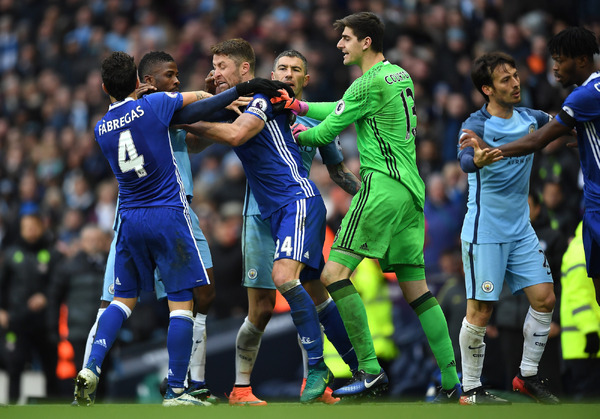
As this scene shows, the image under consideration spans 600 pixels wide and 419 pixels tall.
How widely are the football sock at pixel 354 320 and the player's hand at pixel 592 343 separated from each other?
9.82ft

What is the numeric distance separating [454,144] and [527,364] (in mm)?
6193

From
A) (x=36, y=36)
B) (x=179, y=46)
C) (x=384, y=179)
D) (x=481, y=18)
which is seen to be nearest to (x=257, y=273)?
(x=384, y=179)

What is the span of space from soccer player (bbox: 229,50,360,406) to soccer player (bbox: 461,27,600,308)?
1537 mm

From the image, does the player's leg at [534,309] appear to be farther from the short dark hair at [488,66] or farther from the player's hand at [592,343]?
the player's hand at [592,343]

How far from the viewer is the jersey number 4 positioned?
635 centimetres

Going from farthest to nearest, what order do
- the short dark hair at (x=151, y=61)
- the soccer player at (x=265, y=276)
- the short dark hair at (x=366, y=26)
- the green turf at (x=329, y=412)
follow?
the short dark hair at (x=151, y=61) → the soccer player at (x=265, y=276) → the short dark hair at (x=366, y=26) → the green turf at (x=329, y=412)

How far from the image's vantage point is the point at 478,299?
6.75m

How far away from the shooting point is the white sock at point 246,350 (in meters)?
7.30

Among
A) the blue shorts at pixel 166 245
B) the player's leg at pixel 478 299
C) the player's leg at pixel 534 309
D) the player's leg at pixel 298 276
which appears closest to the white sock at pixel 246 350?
the player's leg at pixel 298 276

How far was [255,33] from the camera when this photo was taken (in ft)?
57.3

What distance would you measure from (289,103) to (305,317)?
5.58 ft

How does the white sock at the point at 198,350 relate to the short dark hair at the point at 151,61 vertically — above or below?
below

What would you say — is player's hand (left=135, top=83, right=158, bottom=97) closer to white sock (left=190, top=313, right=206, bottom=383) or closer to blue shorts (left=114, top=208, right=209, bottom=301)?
blue shorts (left=114, top=208, right=209, bottom=301)

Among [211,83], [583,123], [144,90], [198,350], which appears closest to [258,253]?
[198,350]
